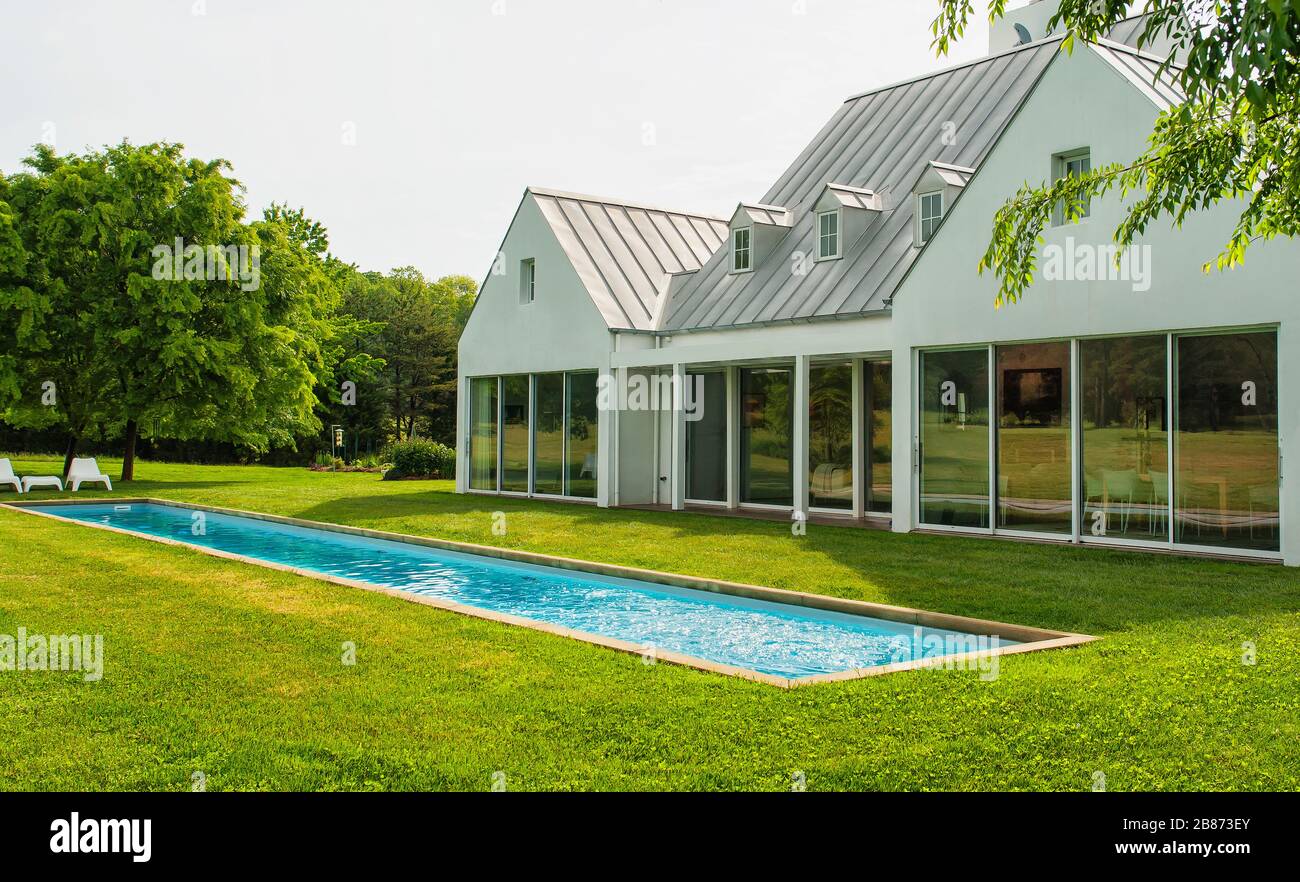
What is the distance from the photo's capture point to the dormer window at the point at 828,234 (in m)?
20.2

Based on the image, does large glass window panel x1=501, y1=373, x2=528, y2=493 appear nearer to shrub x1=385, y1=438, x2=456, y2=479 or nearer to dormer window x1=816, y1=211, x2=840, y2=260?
shrub x1=385, y1=438, x2=456, y2=479

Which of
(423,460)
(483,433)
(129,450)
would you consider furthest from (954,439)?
(129,450)

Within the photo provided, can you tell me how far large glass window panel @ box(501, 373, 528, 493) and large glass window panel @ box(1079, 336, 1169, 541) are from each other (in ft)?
46.0

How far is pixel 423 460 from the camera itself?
33.1m

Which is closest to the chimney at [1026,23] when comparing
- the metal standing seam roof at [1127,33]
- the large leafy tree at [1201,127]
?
the metal standing seam roof at [1127,33]

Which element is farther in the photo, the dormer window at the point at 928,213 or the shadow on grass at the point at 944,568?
the dormer window at the point at 928,213

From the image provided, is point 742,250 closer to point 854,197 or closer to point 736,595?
point 854,197

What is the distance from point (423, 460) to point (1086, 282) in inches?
906

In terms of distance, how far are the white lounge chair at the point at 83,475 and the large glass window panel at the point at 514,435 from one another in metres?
10.4

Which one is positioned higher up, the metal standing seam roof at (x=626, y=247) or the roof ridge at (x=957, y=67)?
the roof ridge at (x=957, y=67)

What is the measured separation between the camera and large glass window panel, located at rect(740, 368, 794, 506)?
21.5 metres

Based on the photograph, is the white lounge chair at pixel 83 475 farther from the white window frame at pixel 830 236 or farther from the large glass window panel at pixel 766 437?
the white window frame at pixel 830 236

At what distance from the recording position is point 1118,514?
14359mm
